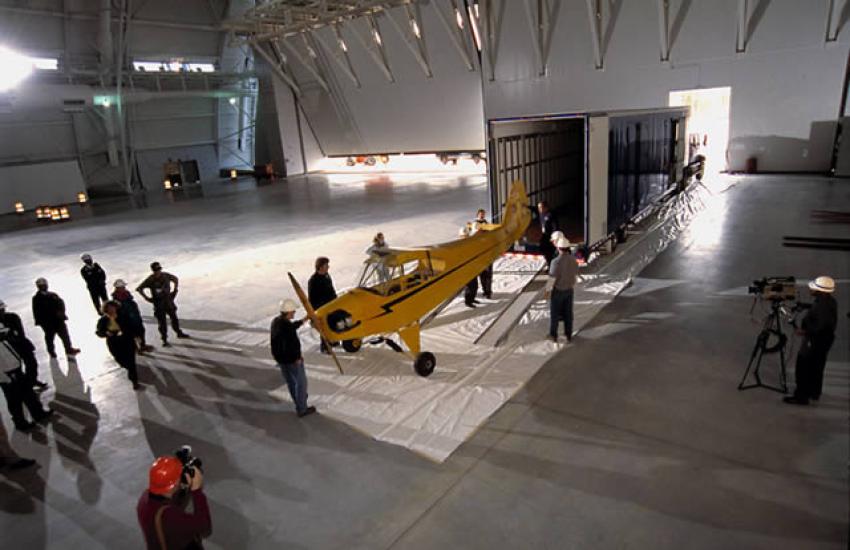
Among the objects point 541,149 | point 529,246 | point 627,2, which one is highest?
point 627,2

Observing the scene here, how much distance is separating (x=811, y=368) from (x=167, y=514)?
6998mm

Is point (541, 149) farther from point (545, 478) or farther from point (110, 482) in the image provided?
point (110, 482)

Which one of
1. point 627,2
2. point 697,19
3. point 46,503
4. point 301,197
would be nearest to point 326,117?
point 301,197

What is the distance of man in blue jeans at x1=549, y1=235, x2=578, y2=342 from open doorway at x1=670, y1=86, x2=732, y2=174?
53.8ft

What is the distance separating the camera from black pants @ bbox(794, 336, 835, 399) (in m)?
5.94

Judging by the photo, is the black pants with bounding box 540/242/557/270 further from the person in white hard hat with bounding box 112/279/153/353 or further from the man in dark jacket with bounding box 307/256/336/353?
the person in white hard hat with bounding box 112/279/153/353

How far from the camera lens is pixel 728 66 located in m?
23.0

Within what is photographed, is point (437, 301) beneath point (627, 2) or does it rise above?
beneath

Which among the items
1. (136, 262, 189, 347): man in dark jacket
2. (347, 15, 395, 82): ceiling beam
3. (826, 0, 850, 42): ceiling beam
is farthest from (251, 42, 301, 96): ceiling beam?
(826, 0, 850, 42): ceiling beam

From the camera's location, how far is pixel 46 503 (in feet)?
19.3

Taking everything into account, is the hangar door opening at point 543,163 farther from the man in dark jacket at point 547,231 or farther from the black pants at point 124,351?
the black pants at point 124,351

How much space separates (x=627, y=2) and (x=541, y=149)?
14.8 meters

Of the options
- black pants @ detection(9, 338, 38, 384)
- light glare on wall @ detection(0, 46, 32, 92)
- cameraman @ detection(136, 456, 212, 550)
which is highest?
light glare on wall @ detection(0, 46, 32, 92)

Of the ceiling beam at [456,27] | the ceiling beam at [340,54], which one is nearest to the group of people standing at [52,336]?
the ceiling beam at [456,27]
